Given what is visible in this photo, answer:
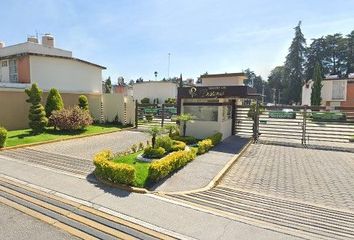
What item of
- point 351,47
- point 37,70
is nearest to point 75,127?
point 37,70

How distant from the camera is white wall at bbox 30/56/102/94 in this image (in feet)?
77.3

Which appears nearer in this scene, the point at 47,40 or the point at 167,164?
the point at 167,164

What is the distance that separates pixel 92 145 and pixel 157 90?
3150cm

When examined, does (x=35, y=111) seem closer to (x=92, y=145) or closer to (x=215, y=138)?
(x=92, y=145)

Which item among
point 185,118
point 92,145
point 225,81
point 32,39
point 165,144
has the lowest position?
point 92,145

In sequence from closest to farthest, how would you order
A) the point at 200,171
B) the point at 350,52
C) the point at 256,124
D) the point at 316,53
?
the point at 200,171, the point at 256,124, the point at 350,52, the point at 316,53

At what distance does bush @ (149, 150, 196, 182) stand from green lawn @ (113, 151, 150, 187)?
342mm

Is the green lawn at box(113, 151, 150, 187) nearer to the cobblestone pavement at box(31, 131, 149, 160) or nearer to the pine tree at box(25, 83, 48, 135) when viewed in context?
the cobblestone pavement at box(31, 131, 149, 160)

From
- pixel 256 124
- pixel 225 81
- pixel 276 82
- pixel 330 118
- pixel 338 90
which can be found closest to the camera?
pixel 256 124

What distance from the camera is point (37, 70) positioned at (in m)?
23.4

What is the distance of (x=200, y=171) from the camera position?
35.8ft

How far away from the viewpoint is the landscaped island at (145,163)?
344 inches

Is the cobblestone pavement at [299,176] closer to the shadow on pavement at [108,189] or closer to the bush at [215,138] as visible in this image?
the bush at [215,138]

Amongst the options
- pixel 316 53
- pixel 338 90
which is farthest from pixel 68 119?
pixel 316 53
